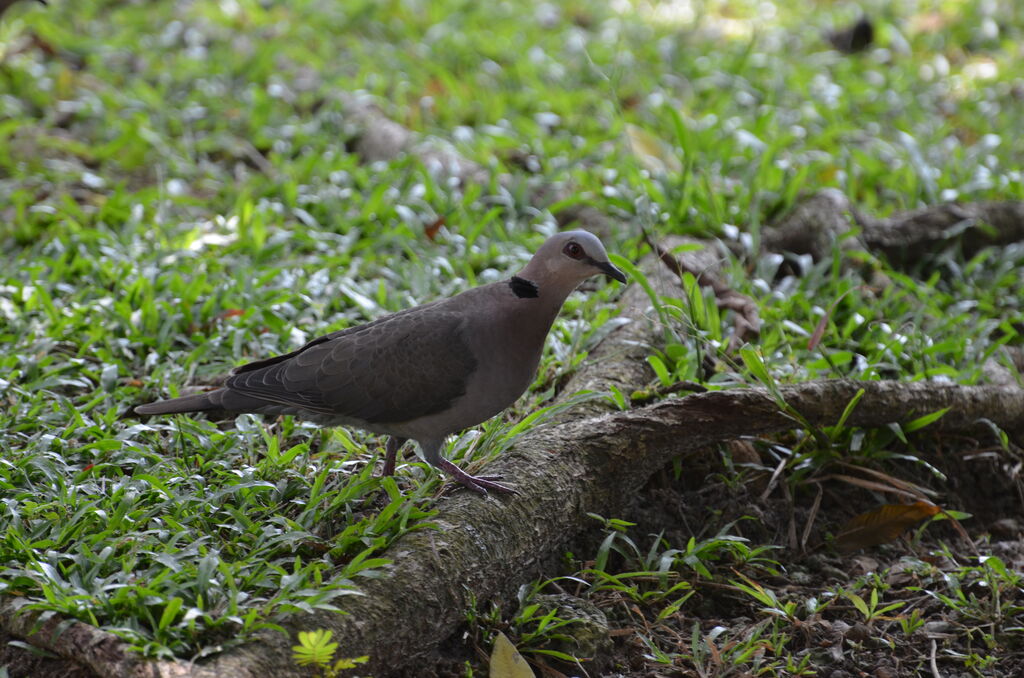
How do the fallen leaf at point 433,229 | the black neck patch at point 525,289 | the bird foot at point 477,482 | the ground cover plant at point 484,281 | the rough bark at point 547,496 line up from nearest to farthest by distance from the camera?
the rough bark at point 547,496 < the ground cover plant at point 484,281 < the bird foot at point 477,482 < the black neck patch at point 525,289 < the fallen leaf at point 433,229

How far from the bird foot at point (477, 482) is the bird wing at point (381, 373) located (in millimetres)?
206

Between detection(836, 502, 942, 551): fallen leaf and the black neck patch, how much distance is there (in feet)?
4.90

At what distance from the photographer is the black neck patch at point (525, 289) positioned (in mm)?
3615

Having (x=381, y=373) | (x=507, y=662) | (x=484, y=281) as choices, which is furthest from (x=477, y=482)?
(x=484, y=281)

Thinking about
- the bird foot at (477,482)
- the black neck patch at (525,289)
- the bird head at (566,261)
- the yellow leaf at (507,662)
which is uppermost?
the bird head at (566,261)

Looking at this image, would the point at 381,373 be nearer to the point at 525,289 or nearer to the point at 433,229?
the point at 525,289

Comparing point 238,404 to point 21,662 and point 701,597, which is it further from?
point 701,597

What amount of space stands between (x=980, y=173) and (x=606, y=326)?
296 centimetres

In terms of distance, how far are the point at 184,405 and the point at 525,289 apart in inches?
47.7

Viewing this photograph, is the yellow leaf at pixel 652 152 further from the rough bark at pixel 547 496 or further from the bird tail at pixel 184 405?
the bird tail at pixel 184 405

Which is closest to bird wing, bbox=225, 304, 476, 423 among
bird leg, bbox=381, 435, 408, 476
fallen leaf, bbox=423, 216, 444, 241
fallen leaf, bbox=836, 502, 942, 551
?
bird leg, bbox=381, 435, 408, 476

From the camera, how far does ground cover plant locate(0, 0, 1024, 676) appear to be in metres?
3.35

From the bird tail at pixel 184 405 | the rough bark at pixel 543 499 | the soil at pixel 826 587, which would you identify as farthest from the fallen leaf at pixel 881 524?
the bird tail at pixel 184 405

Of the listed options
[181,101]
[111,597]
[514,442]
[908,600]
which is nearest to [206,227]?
[181,101]
